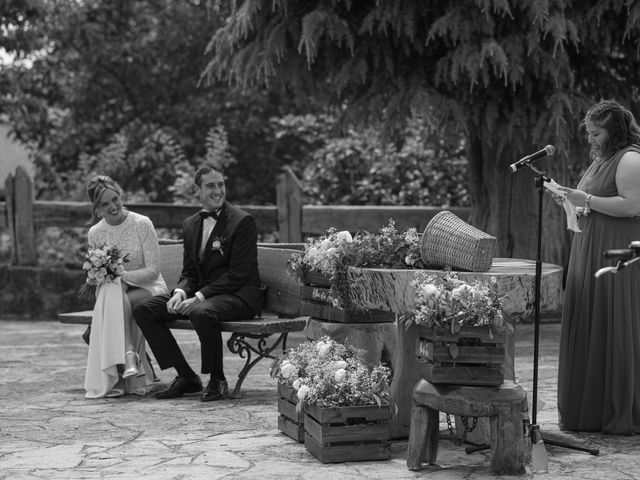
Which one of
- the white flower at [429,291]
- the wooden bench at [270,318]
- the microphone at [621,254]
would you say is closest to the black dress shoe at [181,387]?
the wooden bench at [270,318]

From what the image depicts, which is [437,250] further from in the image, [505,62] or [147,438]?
[505,62]

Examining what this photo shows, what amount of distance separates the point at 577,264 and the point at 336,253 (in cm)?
145

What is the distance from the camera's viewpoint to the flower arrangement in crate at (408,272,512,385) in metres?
5.56

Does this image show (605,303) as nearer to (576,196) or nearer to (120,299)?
(576,196)

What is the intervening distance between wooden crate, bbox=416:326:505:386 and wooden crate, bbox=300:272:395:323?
115cm

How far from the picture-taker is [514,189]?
453 inches

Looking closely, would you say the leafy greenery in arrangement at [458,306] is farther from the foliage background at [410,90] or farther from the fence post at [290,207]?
the fence post at [290,207]

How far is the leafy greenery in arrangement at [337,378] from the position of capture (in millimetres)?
6016

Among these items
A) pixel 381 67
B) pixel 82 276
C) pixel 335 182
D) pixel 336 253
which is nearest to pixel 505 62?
pixel 381 67

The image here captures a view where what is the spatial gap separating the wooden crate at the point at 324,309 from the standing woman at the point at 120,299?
1.63m

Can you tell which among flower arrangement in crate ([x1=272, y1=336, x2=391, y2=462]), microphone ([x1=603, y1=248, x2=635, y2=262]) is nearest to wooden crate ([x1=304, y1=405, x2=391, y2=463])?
flower arrangement in crate ([x1=272, y1=336, x2=391, y2=462])

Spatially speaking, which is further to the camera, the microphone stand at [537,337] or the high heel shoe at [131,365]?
the high heel shoe at [131,365]

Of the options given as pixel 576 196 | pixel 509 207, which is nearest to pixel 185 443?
pixel 576 196

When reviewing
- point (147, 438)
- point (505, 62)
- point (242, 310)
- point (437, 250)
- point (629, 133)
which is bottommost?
point (147, 438)
